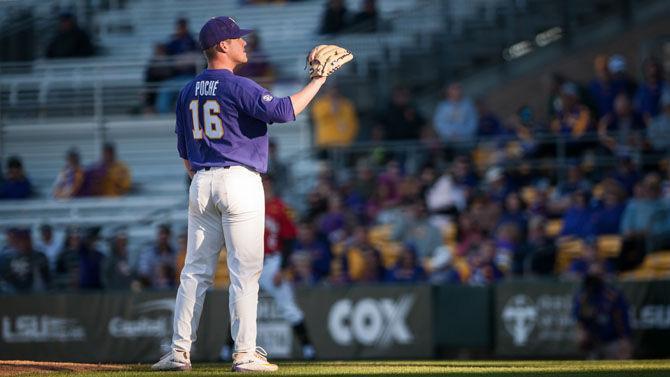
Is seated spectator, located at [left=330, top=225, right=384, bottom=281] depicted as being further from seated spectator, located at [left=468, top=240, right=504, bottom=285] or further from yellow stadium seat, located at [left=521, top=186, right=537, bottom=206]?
yellow stadium seat, located at [left=521, top=186, right=537, bottom=206]

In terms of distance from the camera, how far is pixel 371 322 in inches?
682

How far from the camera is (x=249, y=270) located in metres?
8.95

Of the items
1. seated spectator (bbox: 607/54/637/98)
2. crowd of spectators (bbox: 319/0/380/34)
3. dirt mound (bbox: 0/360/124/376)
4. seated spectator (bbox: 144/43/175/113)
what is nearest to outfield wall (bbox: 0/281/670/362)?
seated spectator (bbox: 607/54/637/98)

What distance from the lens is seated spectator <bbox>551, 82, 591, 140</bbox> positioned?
1925 centimetres

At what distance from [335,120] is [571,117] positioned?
150 inches

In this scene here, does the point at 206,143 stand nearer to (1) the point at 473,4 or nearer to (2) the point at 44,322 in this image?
(2) the point at 44,322

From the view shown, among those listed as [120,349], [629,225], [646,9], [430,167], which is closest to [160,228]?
[120,349]

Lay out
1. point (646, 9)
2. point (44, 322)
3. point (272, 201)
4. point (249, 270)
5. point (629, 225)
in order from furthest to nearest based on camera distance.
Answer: point (646, 9) < point (44, 322) < point (629, 225) < point (272, 201) < point (249, 270)

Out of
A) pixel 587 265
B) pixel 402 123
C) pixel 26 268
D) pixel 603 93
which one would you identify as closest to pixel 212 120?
pixel 587 265

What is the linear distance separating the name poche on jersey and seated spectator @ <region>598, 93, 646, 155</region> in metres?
10.7

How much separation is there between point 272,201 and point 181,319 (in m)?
5.36

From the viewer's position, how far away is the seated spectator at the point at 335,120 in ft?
69.2

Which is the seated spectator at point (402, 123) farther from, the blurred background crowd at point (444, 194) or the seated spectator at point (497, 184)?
the seated spectator at point (497, 184)

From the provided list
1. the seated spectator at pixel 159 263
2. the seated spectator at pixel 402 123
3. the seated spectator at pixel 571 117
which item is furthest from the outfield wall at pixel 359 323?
the seated spectator at pixel 402 123
